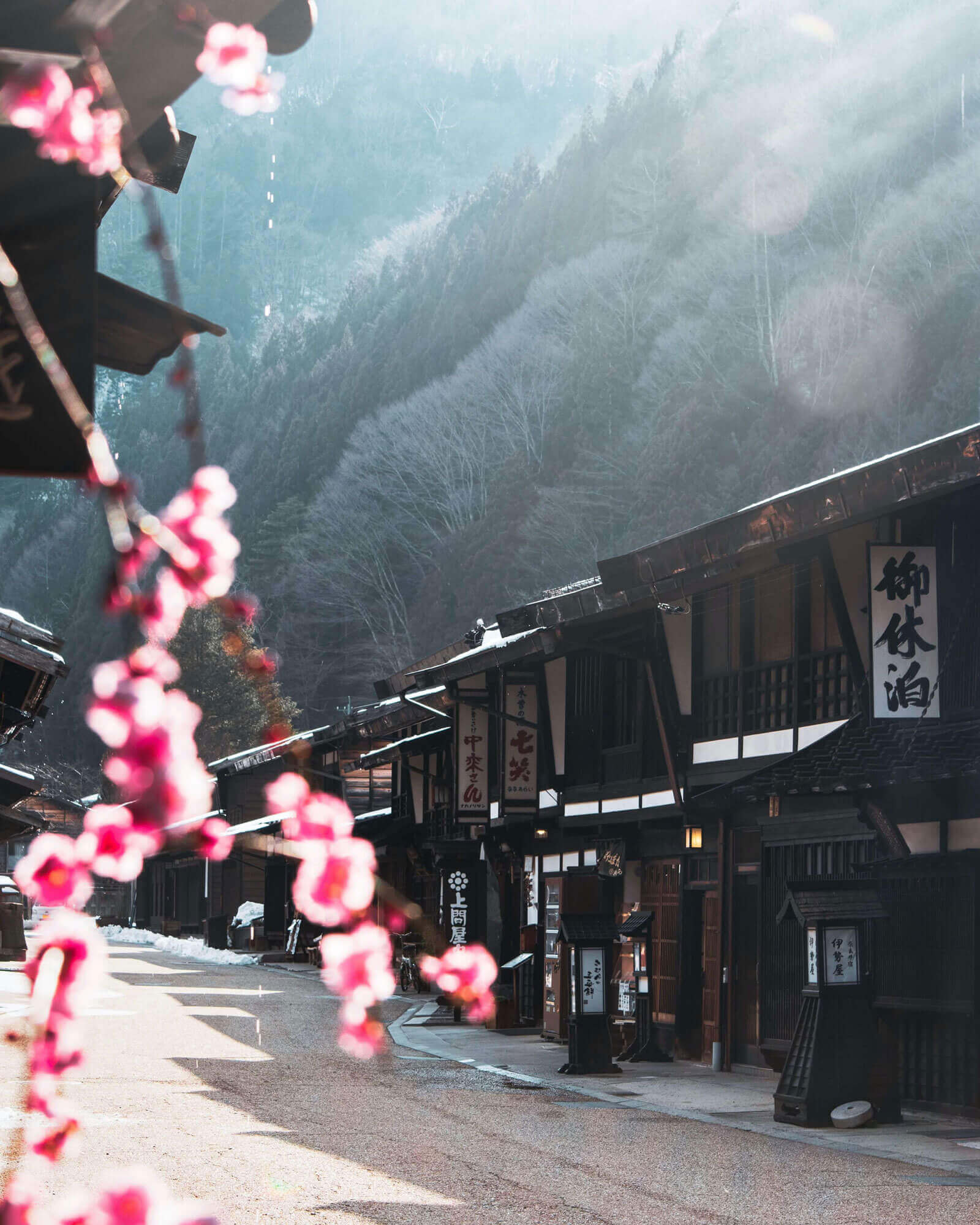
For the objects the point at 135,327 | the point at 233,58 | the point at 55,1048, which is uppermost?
the point at 135,327

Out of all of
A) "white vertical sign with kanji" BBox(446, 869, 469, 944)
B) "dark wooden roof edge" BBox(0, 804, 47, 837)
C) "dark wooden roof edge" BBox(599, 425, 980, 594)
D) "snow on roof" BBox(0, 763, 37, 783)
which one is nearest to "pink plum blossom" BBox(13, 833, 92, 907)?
"dark wooden roof edge" BBox(599, 425, 980, 594)

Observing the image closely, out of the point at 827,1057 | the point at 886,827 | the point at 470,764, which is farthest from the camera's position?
the point at 470,764

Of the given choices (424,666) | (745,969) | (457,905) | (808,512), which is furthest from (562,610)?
(424,666)

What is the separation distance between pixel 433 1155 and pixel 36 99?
30.6ft

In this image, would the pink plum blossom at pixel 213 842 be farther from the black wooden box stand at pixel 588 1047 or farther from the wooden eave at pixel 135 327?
the black wooden box stand at pixel 588 1047

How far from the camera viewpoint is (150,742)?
A: 1568mm

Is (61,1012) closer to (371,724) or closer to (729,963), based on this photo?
(729,963)

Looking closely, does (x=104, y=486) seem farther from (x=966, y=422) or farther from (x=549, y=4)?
(x=549, y=4)

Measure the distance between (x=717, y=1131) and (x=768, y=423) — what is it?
38191 millimetres

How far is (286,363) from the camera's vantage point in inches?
3733

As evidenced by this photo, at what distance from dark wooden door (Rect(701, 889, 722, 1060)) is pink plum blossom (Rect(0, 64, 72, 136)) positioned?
1568 cm

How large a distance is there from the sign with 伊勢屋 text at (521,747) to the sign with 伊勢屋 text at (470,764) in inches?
71.2

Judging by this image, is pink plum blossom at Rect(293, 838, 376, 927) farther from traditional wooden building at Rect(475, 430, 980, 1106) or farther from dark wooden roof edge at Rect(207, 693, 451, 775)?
dark wooden roof edge at Rect(207, 693, 451, 775)

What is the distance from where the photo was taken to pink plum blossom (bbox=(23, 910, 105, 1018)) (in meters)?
1.96
